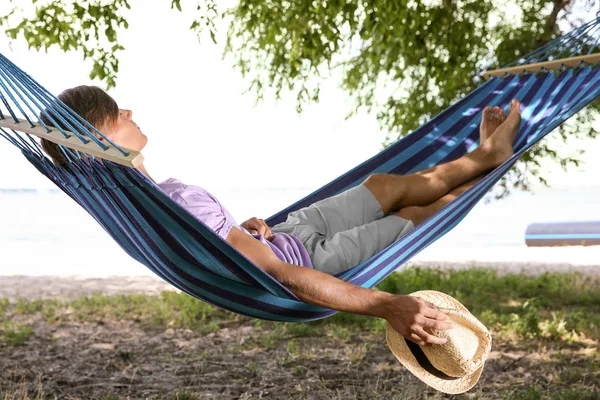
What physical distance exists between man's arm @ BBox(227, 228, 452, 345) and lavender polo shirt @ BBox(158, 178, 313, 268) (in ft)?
0.14

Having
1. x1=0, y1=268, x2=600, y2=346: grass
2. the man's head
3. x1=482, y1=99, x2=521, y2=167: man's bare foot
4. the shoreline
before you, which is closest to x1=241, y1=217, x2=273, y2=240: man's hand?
the man's head

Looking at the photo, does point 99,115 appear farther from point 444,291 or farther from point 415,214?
point 444,291

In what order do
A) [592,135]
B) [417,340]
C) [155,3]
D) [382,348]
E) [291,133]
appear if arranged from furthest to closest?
[291,133] → [155,3] → [592,135] → [382,348] → [417,340]

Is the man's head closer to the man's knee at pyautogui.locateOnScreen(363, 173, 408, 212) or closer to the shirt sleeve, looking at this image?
the shirt sleeve

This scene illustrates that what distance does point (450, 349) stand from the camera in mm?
1611

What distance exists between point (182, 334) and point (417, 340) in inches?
106

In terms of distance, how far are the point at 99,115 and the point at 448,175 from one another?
1.26m

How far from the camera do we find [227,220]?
191 cm

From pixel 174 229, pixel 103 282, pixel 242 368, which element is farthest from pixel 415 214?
pixel 103 282

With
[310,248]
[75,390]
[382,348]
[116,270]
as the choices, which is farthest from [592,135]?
[116,270]

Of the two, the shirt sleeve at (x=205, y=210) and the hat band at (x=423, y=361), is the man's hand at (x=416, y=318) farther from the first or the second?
the shirt sleeve at (x=205, y=210)

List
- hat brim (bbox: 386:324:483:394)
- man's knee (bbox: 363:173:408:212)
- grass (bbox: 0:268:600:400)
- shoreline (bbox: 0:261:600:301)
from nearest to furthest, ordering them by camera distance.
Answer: hat brim (bbox: 386:324:483:394) → man's knee (bbox: 363:173:408:212) → grass (bbox: 0:268:600:400) → shoreline (bbox: 0:261:600:301)

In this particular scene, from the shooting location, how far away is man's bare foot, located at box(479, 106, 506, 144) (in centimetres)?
274

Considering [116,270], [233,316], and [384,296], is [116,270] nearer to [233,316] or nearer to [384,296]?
[233,316]
